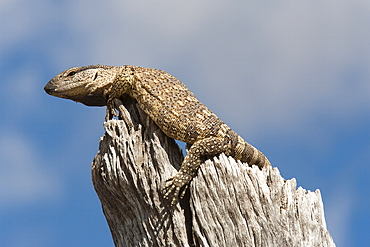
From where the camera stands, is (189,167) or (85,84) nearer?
(189,167)

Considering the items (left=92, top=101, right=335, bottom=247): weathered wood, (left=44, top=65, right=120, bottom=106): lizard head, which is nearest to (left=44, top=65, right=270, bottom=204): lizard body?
(left=44, top=65, right=120, bottom=106): lizard head

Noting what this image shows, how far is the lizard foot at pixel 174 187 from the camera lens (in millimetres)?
9492

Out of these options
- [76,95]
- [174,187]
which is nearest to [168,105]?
[174,187]

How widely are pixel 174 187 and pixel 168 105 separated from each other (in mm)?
Result: 1453

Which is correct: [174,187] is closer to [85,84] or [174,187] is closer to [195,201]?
[195,201]

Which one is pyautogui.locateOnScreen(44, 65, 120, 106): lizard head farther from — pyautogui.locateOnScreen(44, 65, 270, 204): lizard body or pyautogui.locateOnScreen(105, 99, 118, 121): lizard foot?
pyautogui.locateOnScreen(105, 99, 118, 121): lizard foot

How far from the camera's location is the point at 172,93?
1034 cm

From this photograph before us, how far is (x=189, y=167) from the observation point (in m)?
9.58

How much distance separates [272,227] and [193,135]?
6.44 feet

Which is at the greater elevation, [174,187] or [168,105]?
[168,105]

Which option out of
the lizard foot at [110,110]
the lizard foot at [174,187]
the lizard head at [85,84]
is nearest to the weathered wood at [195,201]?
the lizard foot at [174,187]

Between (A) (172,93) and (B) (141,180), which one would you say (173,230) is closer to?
(B) (141,180)

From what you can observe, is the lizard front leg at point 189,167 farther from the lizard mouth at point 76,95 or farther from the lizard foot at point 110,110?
the lizard mouth at point 76,95

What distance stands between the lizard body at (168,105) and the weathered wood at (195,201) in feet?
0.69
